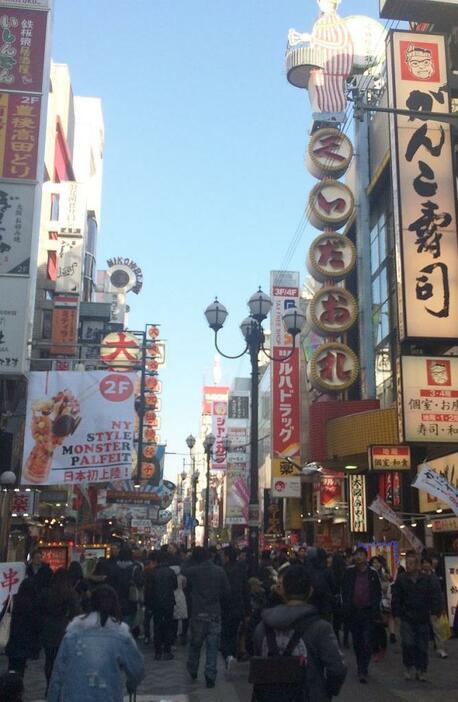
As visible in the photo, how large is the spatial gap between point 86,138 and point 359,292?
1475 inches

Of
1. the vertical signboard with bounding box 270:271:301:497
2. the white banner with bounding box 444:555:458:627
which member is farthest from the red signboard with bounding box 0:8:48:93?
the vertical signboard with bounding box 270:271:301:497

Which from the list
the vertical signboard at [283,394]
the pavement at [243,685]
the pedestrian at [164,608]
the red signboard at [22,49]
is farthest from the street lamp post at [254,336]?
the vertical signboard at [283,394]

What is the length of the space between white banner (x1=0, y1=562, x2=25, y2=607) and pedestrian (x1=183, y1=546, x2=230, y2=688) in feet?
8.44

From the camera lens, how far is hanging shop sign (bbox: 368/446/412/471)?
79.1ft

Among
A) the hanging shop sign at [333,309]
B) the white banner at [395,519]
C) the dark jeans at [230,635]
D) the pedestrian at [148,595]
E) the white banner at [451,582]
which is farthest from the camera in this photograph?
the hanging shop sign at [333,309]

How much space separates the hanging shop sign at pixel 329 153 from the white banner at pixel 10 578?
26823 millimetres

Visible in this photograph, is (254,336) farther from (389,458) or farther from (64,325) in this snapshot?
(64,325)

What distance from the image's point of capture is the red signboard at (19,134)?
19.6 m

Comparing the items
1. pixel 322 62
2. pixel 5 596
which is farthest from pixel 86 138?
pixel 5 596

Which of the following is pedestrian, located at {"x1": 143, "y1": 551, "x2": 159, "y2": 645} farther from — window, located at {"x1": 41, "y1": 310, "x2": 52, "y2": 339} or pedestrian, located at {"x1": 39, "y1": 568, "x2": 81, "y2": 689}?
window, located at {"x1": 41, "y1": 310, "x2": 52, "y2": 339}

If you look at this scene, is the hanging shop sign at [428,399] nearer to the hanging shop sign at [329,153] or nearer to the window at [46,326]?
the hanging shop sign at [329,153]

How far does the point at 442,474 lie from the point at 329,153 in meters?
17.0

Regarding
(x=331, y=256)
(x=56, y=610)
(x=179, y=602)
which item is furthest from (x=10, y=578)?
(x=331, y=256)

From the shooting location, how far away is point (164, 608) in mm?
12867
